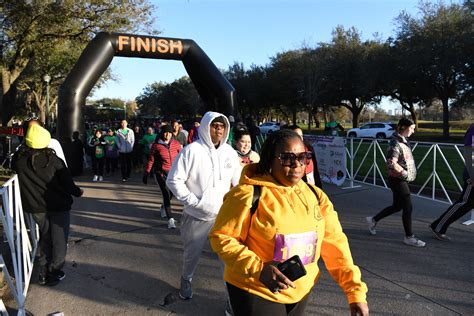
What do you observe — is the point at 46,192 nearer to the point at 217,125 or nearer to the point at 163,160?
the point at 217,125

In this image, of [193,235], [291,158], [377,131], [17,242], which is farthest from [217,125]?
[377,131]

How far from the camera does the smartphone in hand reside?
162 centimetres

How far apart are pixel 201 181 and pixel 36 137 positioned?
169cm

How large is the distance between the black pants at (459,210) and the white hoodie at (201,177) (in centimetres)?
333

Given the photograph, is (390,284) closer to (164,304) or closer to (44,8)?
(164,304)

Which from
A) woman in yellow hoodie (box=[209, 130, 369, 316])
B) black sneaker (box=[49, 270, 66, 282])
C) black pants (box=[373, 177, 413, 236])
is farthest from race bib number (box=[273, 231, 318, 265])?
black pants (box=[373, 177, 413, 236])

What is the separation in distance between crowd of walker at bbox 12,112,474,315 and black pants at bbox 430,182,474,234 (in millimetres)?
12

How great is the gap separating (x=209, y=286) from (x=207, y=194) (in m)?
1.11

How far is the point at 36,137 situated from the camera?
3.62 meters

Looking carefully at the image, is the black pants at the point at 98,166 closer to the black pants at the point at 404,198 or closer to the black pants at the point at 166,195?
the black pants at the point at 166,195

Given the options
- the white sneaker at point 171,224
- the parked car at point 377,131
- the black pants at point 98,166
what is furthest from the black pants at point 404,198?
the parked car at point 377,131

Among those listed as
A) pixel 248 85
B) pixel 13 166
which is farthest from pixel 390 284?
pixel 248 85

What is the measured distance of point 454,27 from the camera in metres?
25.8

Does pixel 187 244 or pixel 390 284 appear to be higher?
pixel 187 244
